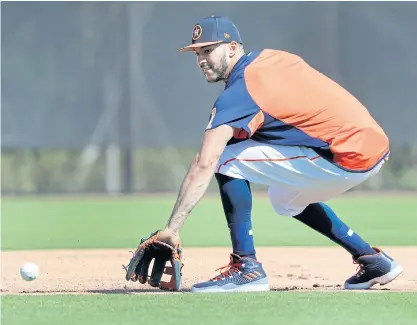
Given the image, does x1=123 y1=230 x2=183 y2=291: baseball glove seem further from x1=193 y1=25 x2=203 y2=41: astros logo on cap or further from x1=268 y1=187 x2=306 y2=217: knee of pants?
x1=193 y1=25 x2=203 y2=41: astros logo on cap

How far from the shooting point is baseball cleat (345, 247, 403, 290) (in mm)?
4574

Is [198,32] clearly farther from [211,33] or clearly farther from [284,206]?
[284,206]

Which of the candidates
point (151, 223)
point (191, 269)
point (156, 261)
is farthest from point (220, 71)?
point (151, 223)

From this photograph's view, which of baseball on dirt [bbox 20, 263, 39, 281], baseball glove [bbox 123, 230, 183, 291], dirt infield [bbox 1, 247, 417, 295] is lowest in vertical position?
dirt infield [bbox 1, 247, 417, 295]

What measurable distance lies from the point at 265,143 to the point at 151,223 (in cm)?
554

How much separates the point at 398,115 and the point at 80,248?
8.01 metres

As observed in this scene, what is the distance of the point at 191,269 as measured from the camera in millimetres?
5840

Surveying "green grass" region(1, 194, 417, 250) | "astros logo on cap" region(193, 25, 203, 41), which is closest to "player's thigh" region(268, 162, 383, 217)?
"astros logo on cap" region(193, 25, 203, 41)

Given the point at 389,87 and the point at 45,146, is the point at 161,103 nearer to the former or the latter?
the point at 45,146

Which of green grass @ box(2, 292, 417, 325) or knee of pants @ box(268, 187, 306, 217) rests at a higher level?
knee of pants @ box(268, 187, 306, 217)

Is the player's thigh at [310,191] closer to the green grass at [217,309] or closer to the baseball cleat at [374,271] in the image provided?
the baseball cleat at [374,271]

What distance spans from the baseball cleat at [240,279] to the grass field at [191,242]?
249mm

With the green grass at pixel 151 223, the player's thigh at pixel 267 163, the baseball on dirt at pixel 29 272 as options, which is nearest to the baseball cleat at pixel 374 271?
the player's thigh at pixel 267 163

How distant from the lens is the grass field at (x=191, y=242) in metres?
3.31
